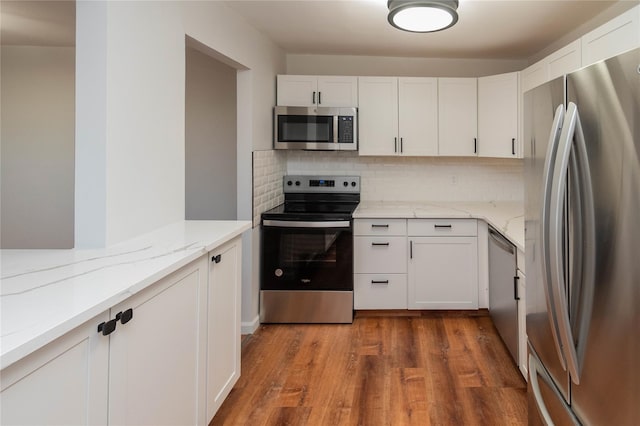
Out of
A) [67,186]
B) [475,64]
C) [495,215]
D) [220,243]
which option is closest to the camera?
[220,243]

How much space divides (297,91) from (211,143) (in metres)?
1.05

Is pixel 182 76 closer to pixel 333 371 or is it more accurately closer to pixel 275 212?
pixel 275 212

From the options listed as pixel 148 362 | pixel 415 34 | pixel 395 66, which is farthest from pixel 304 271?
pixel 395 66

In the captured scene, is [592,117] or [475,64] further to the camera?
[475,64]

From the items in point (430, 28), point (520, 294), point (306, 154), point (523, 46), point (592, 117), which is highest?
point (523, 46)

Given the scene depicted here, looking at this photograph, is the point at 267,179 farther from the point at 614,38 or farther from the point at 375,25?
the point at 614,38

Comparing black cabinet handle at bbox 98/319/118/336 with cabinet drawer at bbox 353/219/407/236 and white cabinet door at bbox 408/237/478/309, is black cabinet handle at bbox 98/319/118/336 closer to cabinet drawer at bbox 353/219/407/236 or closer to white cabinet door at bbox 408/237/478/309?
cabinet drawer at bbox 353/219/407/236

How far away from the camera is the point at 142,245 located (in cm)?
152

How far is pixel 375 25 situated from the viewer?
→ 117 inches

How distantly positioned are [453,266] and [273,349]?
163 centimetres

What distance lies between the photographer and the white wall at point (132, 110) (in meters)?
1.47

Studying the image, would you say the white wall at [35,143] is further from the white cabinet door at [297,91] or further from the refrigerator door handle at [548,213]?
the refrigerator door handle at [548,213]

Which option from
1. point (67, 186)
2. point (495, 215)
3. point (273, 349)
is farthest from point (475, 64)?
point (67, 186)

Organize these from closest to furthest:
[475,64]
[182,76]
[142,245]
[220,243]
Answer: [142,245], [220,243], [182,76], [475,64]
